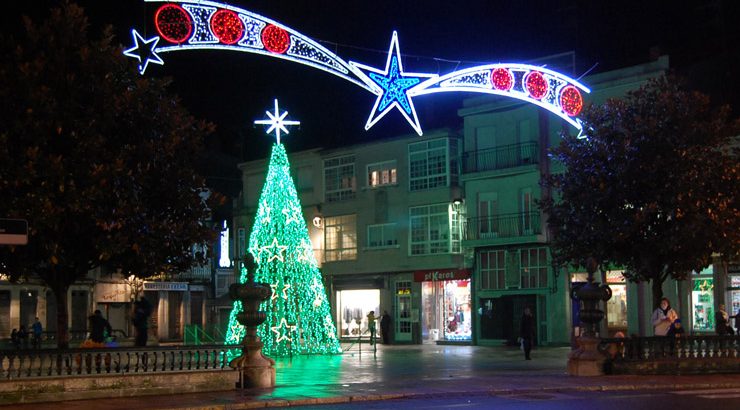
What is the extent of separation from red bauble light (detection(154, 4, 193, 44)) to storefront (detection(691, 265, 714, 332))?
25.6m

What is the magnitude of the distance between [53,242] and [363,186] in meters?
33.8

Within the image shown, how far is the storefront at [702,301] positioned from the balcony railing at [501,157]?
8807mm

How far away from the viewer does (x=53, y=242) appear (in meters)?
17.0

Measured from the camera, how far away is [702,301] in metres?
38.3

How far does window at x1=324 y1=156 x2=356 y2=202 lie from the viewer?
167 ft

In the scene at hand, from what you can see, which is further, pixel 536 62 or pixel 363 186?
pixel 363 186

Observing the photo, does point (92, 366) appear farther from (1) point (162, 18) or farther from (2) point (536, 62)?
(2) point (536, 62)

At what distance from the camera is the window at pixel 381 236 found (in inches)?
1924

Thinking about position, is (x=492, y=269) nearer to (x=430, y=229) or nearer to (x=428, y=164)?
(x=430, y=229)

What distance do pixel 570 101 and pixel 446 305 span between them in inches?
866

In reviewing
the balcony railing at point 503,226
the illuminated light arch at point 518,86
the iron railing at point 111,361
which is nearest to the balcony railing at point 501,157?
the balcony railing at point 503,226

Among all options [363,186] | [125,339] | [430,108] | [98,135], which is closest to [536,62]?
[430,108]

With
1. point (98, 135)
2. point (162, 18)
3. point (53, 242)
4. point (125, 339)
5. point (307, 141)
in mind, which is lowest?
point (125, 339)

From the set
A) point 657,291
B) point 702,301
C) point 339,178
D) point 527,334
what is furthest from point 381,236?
point 657,291
